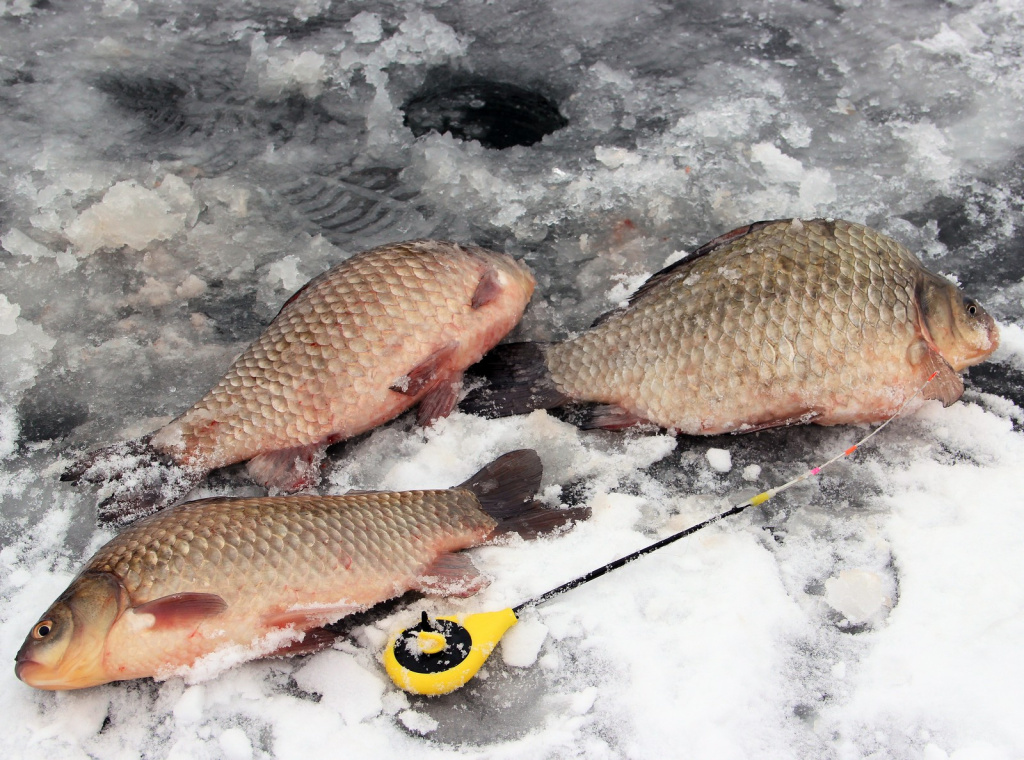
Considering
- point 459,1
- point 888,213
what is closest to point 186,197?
point 459,1

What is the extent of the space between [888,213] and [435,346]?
1.74 metres

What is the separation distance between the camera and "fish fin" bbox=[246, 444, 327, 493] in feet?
7.68

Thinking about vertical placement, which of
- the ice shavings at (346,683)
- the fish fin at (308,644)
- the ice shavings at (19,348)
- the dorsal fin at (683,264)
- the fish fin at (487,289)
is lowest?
the ice shavings at (346,683)

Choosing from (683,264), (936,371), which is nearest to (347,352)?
(683,264)

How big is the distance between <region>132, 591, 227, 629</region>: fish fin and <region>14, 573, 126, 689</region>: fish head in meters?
0.07

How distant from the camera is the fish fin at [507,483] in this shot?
2.27 metres

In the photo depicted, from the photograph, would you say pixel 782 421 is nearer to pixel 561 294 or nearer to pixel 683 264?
pixel 683 264

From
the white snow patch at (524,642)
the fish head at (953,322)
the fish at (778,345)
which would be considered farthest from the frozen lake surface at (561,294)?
the fish head at (953,322)

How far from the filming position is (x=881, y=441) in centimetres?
249

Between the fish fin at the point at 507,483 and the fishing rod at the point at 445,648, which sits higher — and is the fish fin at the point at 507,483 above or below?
above

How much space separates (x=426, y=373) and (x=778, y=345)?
983 millimetres

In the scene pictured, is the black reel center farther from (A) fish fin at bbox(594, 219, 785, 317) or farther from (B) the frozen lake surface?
(A) fish fin at bbox(594, 219, 785, 317)

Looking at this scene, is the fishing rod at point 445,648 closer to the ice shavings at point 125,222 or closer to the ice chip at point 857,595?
the ice chip at point 857,595

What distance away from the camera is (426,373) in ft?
8.21
